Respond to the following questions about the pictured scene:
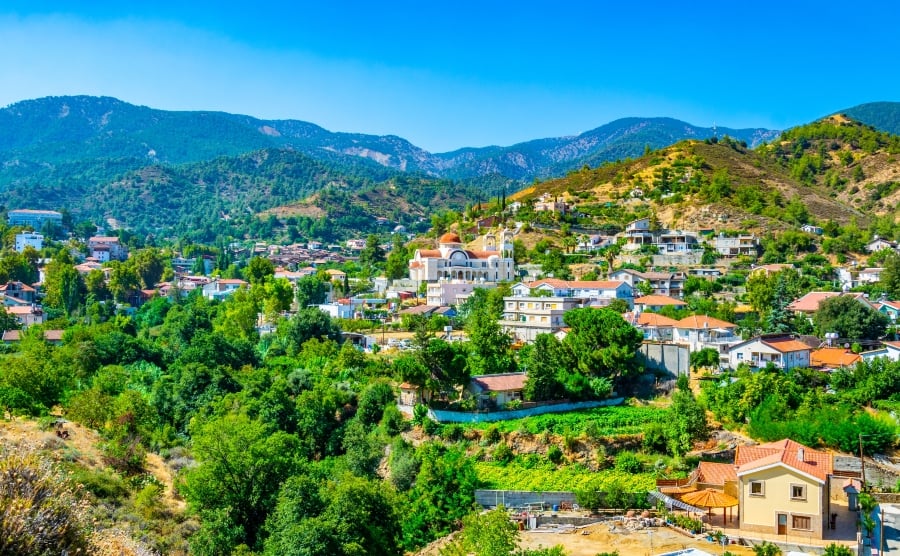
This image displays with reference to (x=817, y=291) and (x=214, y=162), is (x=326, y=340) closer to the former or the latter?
(x=817, y=291)

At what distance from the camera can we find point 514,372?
3403 centimetres

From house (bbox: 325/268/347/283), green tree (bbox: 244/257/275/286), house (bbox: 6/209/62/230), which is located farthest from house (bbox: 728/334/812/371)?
house (bbox: 6/209/62/230)

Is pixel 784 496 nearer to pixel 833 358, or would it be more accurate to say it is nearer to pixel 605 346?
pixel 605 346

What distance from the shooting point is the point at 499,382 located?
105 ft

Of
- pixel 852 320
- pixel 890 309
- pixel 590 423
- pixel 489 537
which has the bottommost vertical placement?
pixel 590 423

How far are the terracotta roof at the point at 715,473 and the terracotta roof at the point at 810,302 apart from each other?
72.5 feet

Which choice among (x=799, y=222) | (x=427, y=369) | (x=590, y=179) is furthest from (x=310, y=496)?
(x=590, y=179)

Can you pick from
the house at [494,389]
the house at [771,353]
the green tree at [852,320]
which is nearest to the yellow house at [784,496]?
the house at [494,389]

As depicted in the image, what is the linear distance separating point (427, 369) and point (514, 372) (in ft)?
16.0

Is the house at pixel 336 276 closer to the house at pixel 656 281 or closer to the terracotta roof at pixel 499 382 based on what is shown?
the house at pixel 656 281

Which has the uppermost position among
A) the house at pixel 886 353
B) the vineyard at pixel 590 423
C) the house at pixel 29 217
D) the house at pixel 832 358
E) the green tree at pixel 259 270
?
the house at pixel 29 217

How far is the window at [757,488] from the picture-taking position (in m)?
19.4

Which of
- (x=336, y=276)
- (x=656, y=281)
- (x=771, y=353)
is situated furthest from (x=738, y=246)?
(x=336, y=276)

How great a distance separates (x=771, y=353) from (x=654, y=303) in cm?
1156
